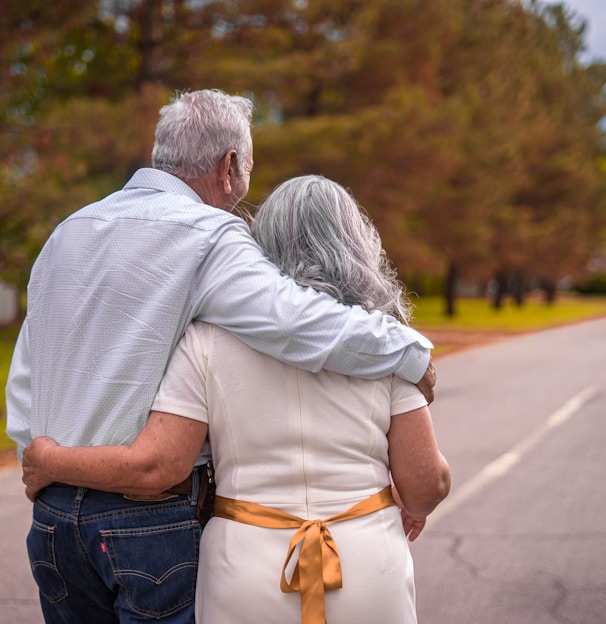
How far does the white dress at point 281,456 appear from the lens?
1867 mm

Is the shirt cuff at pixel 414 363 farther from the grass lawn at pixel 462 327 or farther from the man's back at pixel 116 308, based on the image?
the grass lawn at pixel 462 327

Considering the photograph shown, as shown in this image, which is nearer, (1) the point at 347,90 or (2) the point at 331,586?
(2) the point at 331,586

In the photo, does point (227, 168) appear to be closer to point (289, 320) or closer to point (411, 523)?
point (289, 320)

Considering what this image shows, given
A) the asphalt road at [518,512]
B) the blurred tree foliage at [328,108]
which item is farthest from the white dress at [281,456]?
the blurred tree foliage at [328,108]

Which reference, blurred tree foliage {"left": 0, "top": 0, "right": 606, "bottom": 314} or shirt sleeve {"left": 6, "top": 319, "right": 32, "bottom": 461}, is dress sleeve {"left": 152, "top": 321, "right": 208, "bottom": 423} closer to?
shirt sleeve {"left": 6, "top": 319, "right": 32, "bottom": 461}

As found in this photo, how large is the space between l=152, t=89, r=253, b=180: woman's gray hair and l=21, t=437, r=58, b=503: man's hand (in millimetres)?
686

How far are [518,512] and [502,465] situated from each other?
1.42 meters

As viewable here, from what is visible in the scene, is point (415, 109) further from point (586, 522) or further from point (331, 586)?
point (331, 586)

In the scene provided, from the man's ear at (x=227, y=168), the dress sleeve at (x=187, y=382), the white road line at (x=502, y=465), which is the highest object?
the man's ear at (x=227, y=168)

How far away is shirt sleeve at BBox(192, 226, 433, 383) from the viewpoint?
1.82m

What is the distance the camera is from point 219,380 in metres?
1.86

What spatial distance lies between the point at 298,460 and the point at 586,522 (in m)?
4.40

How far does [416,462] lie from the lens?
78.1 inches

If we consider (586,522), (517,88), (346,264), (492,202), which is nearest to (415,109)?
(492,202)
